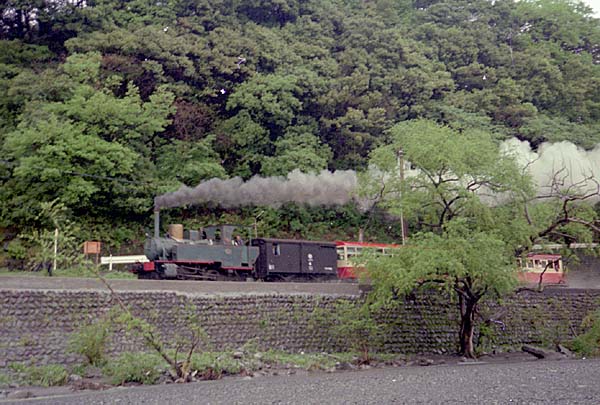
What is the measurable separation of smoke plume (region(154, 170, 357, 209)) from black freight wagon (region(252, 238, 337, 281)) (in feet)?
6.85

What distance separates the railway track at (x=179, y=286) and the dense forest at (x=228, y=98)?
8349 millimetres

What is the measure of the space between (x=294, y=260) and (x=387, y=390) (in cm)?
1177

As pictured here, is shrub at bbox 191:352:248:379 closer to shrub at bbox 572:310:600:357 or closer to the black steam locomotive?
the black steam locomotive

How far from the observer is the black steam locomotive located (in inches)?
685

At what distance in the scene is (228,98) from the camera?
29.0 m

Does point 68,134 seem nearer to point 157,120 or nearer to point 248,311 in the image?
point 157,120

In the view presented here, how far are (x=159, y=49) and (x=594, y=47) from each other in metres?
30.3

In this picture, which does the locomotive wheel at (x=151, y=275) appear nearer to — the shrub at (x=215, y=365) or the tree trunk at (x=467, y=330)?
the shrub at (x=215, y=365)

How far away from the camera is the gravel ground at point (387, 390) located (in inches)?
317

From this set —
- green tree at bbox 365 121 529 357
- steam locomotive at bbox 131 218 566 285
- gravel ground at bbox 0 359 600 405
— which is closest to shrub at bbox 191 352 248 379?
gravel ground at bbox 0 359 600 405

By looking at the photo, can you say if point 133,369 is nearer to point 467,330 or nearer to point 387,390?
point 387,390

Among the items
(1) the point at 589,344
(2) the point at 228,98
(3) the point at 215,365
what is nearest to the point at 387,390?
(3) the point at 215,365

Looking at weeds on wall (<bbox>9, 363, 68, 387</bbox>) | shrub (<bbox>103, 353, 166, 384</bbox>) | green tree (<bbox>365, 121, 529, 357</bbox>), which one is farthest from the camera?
green tree (<bbox>365, 121, 529, 357</bbox>)

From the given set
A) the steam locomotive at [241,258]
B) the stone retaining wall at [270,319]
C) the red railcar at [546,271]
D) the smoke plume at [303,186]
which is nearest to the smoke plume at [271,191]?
the smoke plume at [303,186]
